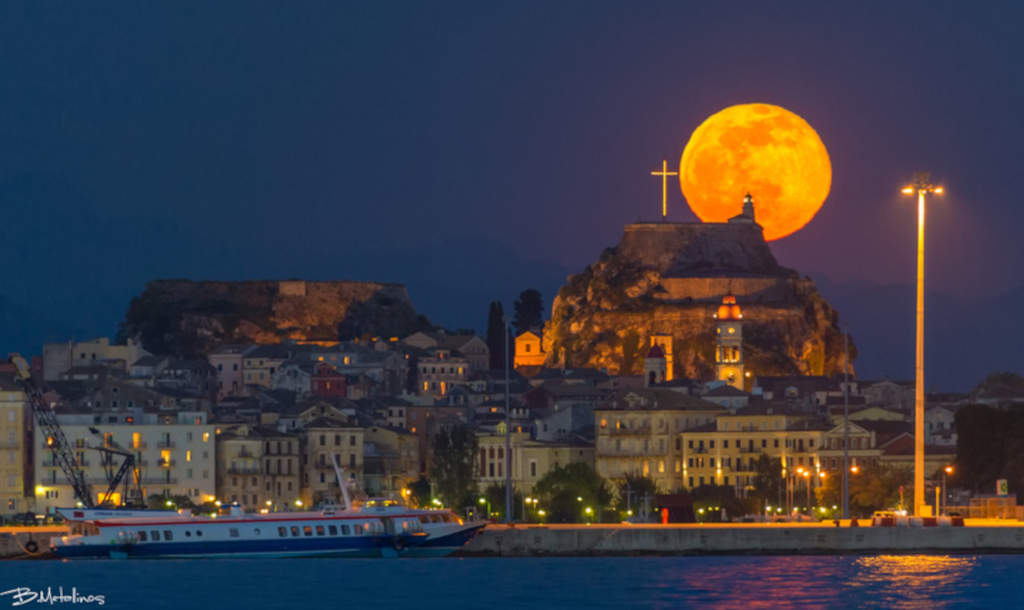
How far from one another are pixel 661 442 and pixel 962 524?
72.8 m

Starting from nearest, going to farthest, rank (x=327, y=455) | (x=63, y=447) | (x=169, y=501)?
(x=169, y=501) < (x=63, y=447) < (x=327, y=455)

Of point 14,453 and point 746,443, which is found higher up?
point 746,443

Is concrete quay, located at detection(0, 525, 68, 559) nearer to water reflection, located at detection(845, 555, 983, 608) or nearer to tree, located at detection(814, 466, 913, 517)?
water reflection, located at detection(845, 555, 983, 608)

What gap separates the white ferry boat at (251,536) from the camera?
125m

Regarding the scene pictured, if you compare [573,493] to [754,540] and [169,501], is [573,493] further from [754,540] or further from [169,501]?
[754,540]

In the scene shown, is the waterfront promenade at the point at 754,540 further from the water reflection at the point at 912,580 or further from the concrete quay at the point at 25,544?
the concrete quay at the point at 25,544

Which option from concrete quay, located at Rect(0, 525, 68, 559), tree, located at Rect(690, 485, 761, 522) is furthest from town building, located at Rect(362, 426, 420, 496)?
concrete quay, located at Rect(0, 525, 68, 559)

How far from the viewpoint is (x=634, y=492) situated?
176500mm

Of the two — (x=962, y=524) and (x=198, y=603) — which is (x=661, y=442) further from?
(x=198, y=603)

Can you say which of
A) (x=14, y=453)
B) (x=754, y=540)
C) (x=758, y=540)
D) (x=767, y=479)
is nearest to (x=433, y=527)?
(x=754, y=540)

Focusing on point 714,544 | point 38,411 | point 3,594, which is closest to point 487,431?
point 38,411

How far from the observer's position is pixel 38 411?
540ft

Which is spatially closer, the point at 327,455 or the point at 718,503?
the point at 718,503

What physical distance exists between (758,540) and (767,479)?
59911 mm
